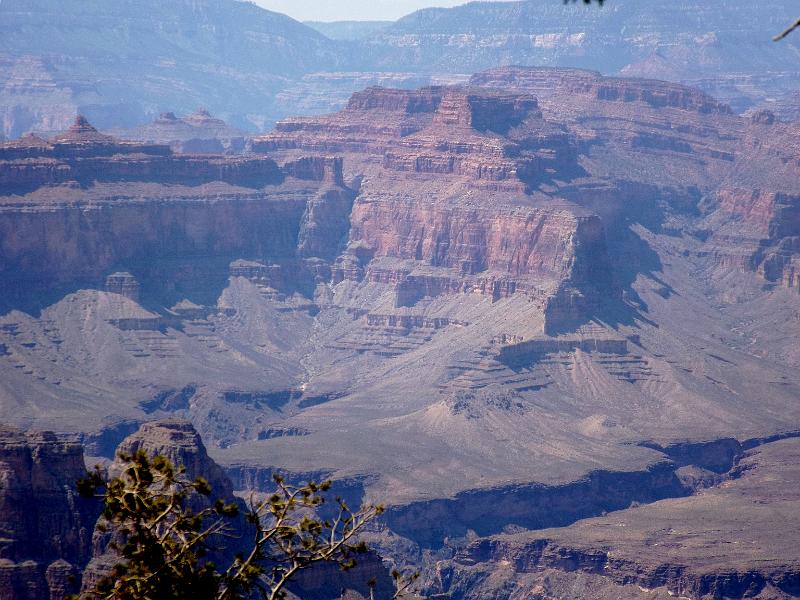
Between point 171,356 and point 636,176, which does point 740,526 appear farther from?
point 636,176

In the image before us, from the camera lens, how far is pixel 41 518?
Answer: 6500 centimetres

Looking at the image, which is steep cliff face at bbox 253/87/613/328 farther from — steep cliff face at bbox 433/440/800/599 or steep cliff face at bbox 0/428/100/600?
steep cliff face at bbox 0/428/100/600

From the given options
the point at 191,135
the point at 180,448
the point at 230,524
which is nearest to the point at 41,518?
the point at 180,448

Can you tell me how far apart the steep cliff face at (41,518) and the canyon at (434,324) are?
27971 millimetres

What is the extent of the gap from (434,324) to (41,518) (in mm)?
65162

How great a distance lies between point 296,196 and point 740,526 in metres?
53.7

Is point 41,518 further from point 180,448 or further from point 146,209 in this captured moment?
point 146,209

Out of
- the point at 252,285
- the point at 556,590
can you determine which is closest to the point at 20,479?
the point at 556,590

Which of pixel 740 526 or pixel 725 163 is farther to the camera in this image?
pixel 725 163

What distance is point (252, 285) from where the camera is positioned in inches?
5285

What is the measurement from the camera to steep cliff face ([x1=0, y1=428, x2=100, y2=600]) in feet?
208

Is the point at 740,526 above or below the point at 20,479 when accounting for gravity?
below

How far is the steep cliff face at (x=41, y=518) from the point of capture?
6325cm

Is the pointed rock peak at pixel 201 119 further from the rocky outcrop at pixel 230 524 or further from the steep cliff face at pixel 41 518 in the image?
the steep cliff face at pixel 41 518
